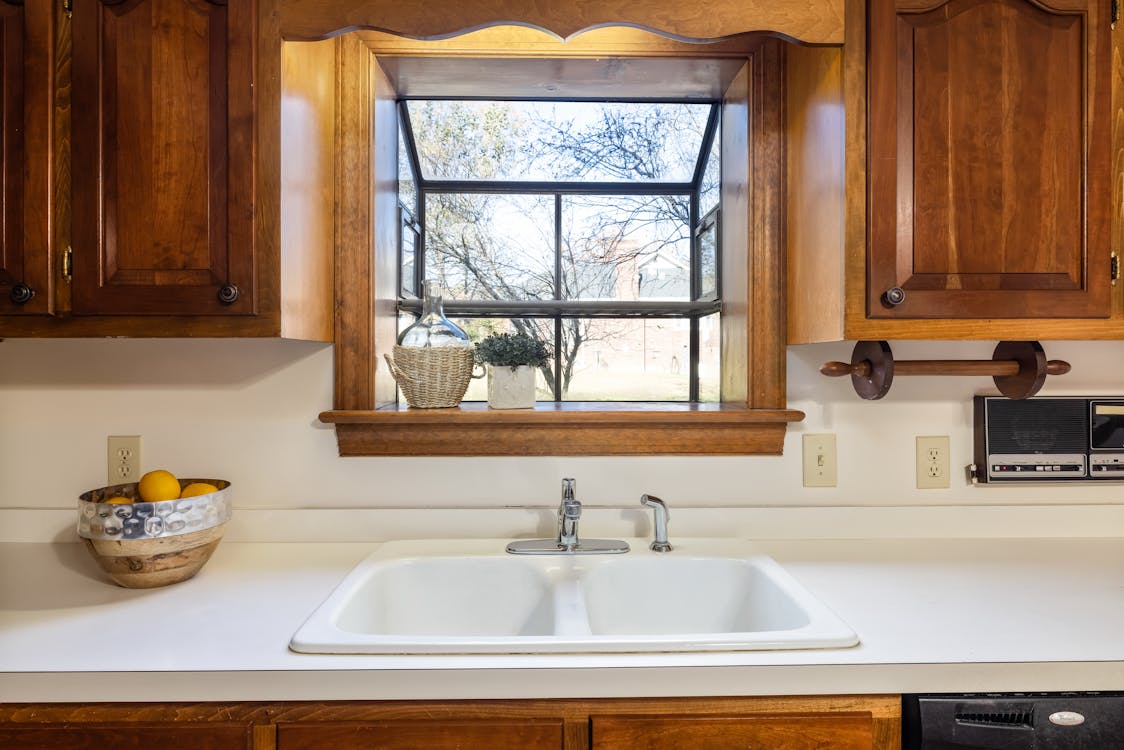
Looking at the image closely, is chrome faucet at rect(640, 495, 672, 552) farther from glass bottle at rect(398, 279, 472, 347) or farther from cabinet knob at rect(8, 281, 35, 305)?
cabinet knob at rect(8, 281, 35, 305)

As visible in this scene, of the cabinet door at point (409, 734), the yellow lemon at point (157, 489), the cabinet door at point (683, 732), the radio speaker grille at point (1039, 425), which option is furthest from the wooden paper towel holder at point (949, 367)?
the yellow lemon at point (157, 489)

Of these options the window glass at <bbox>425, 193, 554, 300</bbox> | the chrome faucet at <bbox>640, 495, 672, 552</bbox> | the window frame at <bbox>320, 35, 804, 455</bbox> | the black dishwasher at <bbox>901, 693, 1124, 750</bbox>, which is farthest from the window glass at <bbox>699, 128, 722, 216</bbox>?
the black dishwasher at <bbox>901, 693, 1124, 750</bbox>

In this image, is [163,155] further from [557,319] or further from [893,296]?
[893,296]

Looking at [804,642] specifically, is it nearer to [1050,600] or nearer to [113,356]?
[1050,600]

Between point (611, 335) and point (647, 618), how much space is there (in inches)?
28.7

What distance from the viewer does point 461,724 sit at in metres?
0.94

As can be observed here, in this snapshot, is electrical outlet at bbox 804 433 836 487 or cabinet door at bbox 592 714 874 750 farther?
electrical outlet at bbox 804 433 836 487

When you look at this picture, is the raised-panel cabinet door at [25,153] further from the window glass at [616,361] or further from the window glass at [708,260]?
the window glass at [708,260]

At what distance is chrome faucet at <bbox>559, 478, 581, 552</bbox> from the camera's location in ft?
4.63

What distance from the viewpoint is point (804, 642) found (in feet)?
3.22

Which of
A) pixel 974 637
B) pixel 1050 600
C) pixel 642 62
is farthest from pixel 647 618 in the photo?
pixel 642 62

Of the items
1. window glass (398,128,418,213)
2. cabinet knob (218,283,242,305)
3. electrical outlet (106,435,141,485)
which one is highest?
window glass (398,128,418,213)

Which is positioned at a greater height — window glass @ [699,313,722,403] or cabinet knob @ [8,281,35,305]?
cabinet knob @ [8,281,35,305]

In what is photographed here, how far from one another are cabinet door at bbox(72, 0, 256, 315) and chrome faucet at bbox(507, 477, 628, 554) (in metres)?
0.70
